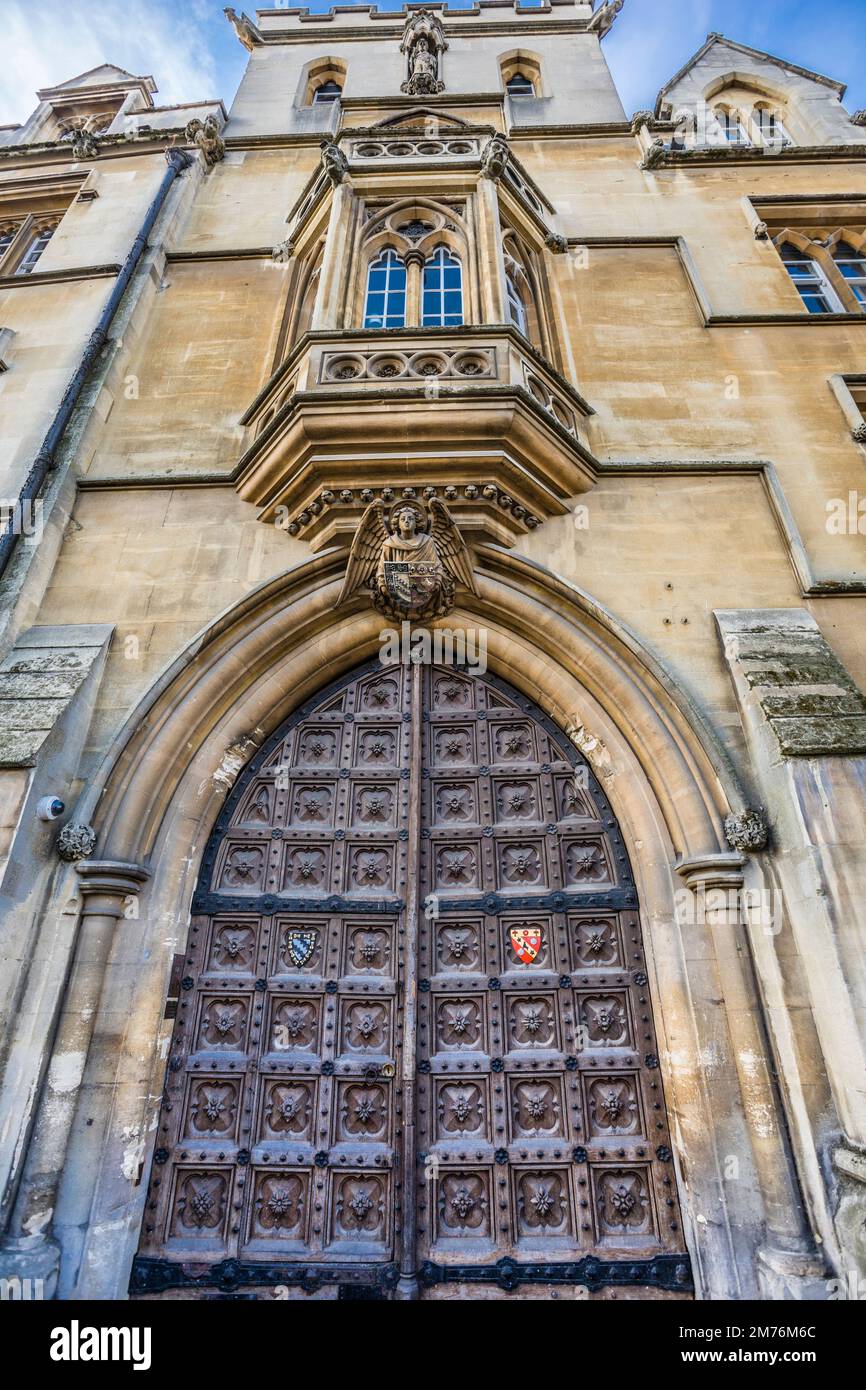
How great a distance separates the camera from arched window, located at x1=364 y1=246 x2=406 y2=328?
6.85m

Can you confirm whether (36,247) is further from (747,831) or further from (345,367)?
(747,831)

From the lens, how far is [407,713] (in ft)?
18.3

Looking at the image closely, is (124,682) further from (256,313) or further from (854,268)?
(854,268)

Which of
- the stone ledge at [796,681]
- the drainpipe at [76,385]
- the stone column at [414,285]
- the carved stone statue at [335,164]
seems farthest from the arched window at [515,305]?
the drainpipe at [76,385]

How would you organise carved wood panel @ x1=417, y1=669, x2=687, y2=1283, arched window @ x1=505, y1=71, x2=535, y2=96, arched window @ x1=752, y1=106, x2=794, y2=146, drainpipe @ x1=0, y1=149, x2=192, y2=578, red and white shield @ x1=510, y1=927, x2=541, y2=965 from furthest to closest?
arched window @ x1=505, y1=71, x2=535, y2=96 → arched window @ x1=752, y1=106, x2=794, y2=146 → drainpipe @ x1=0, y1=149, x2=192, y2=578 → red and white shield @ x1=510, y1=927, x2=541, y2=965 → carved wood panel @ x1=417, y1=669, x2=687, y2=1283

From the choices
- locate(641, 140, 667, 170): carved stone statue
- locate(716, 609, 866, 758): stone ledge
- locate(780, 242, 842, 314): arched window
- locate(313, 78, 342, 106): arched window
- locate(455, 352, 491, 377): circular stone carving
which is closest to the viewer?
locate(716, 609, 866, 758): stone ledge

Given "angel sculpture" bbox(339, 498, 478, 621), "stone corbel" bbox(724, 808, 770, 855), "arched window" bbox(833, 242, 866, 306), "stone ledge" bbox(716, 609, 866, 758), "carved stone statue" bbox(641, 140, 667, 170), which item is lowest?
"stone corbel" bbox(724, 808, 770, 855)

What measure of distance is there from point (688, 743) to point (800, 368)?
485cm

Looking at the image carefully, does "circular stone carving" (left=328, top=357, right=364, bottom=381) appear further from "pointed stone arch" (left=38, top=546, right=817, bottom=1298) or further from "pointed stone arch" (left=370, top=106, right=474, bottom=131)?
"pointed stone arch" (left=370, top=106, right=474, bottom=131)

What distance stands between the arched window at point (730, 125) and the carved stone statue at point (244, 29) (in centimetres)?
871

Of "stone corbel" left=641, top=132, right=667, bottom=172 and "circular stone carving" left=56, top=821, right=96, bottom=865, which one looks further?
"stone corbel" left=641, top=132, right=667, bottom=172

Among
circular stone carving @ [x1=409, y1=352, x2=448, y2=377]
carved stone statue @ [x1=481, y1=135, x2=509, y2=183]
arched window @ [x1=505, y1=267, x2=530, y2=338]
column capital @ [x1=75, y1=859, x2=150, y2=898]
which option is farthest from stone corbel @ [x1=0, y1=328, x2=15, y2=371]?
column capital @ [x1=75, y1=859, x2=150, y2=898]

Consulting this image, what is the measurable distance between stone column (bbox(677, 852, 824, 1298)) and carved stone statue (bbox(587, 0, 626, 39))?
1575 cm
